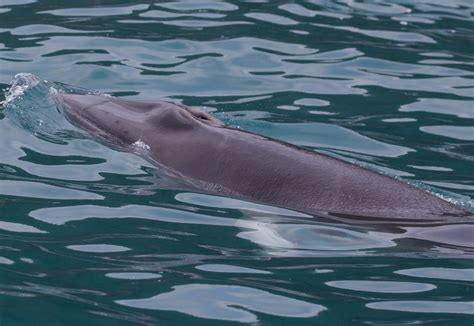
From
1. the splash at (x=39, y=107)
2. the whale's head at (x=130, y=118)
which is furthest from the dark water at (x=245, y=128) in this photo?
the whale's head at (x=130, y=118)

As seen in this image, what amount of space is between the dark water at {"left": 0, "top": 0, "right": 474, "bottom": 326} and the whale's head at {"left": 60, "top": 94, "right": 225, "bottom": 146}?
0.18m

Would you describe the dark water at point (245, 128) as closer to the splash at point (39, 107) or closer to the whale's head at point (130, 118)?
the splash at point (39, 107)

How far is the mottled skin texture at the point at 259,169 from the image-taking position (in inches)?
318

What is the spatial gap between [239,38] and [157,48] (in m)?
1.12

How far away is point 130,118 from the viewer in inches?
388

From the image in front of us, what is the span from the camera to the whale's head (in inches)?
371

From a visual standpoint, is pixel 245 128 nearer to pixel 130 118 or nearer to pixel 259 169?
pixel 130 118

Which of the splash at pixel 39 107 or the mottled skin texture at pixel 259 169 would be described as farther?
the splash at pixel 39 107

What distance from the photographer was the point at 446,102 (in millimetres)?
11922

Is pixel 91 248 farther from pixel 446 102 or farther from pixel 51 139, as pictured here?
pixel 446 102

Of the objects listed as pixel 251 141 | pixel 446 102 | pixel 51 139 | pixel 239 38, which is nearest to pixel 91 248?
pixel 251 141

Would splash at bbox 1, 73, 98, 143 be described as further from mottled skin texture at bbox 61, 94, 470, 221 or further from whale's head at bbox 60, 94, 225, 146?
mottled skin texture at bbox 61, 94, 470, 221

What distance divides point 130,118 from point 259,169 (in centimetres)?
178

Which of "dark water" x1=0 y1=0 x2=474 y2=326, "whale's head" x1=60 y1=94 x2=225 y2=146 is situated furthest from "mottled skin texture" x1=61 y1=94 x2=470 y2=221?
"dark water" x1=0 y1=0 x2=474 y2=326
